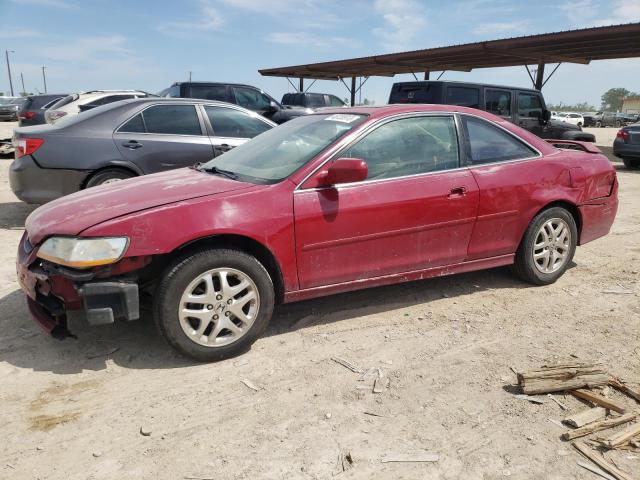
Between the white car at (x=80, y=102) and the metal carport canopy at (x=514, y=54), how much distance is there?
12.0 meters

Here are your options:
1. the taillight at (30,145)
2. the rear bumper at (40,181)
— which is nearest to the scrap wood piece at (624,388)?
the rear bumper at (40,181)

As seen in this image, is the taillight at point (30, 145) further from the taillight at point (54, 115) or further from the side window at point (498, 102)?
the side window at point (498, 102)

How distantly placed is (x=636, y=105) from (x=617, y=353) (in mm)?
85574

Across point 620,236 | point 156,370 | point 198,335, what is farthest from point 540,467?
point 620,236

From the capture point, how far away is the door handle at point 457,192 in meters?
3.71

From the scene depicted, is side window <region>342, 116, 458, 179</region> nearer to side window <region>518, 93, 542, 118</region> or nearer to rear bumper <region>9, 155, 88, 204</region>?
rear bumper <region>9, 155, 88, 204</region>

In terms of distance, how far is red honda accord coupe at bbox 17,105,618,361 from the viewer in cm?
289

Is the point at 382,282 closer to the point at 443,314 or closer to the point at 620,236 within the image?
the point at 443,314

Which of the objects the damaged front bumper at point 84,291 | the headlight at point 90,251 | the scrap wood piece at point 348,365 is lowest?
the scrap wood piece at point 348,365

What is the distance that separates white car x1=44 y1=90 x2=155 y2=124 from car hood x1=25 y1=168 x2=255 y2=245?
262 inches

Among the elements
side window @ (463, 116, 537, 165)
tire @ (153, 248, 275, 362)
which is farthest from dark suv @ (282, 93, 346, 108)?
tire @ (153, 248, 275, 362)

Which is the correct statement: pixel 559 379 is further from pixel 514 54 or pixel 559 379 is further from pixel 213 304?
pixel 514 54

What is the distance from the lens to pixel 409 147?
3734 millimetres

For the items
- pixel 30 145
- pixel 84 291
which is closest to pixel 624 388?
pixel 84 291
